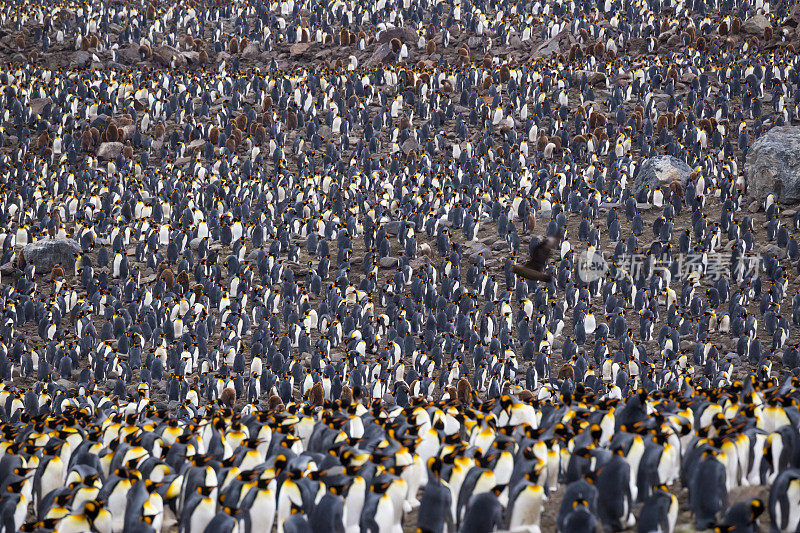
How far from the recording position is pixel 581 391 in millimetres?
10703

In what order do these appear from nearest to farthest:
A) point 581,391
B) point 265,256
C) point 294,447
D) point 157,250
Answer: point 294,447 < point 581,391 < point 265,256 < point 157,250

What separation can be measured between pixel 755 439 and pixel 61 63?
99.0ft

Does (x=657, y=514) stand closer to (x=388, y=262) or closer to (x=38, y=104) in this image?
(x=388, y=262)

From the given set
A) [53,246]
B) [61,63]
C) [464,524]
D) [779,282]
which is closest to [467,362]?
[779,282]

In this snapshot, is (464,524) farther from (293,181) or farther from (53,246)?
(293,181)

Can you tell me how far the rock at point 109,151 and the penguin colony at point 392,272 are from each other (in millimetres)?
92

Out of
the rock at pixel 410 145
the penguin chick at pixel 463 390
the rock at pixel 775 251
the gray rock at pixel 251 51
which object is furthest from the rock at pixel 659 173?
the gray rock at pixel 251 51

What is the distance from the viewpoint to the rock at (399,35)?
3198 cm

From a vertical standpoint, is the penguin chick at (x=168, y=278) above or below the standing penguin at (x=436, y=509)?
below

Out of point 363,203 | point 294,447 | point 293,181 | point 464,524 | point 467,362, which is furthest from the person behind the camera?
point 293,181

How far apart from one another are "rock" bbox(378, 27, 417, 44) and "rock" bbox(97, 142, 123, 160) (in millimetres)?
10852

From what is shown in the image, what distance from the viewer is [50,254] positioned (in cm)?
1859

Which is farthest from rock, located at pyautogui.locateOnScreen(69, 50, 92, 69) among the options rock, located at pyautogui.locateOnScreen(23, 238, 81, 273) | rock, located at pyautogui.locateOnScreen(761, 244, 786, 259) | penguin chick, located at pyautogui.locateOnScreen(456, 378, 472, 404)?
rock, located at pyautogui.locateOnScreen(761, 244, 786, 259)

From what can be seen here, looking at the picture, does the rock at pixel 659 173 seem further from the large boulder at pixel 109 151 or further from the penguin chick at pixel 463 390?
the large boulder at pixel 109 151
